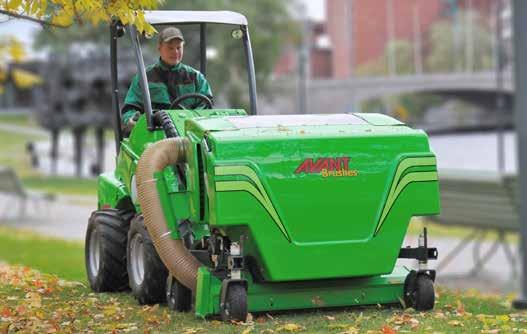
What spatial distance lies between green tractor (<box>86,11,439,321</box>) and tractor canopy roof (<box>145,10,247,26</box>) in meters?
1.29

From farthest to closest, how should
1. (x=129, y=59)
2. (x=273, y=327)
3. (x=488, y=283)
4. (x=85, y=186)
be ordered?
(x=85, y=186)
(x=129, y=59)
(x=488, y=283)
(x=273, y=327)

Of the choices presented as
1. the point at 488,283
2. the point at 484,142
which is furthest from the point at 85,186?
the point at 484,142

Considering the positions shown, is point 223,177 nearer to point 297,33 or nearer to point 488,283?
point 488,283

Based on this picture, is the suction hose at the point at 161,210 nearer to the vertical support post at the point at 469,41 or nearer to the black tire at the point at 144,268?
the black tire at the point at 144,268

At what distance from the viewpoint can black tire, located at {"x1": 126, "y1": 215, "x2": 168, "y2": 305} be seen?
28.8ft

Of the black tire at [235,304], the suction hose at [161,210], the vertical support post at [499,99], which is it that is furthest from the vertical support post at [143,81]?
the vertical support post at [499,99]

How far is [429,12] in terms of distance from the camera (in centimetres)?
12456

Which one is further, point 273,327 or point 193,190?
point 193,190

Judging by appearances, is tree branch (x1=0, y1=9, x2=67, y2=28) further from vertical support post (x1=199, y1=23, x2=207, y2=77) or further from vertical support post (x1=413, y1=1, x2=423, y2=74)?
vertical support post (x1=413, y1=1, x2=423, y2=74)

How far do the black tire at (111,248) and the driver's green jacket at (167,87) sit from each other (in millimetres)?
751

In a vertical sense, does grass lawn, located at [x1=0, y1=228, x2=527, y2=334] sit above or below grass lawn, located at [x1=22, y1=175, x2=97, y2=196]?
above

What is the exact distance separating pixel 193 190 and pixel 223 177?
450 mm

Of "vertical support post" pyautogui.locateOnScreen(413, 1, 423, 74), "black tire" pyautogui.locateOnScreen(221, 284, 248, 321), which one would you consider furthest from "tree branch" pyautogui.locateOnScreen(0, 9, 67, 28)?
"vertical support post" pyautogui.locateOnScreen(413, 1, 423, 74)

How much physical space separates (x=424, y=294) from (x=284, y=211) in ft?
3.83
